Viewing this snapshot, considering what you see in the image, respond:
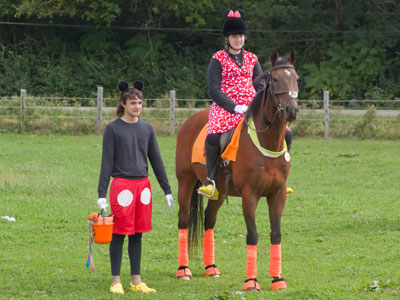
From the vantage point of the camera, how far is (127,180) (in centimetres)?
730

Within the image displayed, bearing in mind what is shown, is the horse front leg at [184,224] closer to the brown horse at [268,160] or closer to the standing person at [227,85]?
the standing person at [227,85]

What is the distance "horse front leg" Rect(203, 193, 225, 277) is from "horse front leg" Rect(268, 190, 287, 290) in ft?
3.07

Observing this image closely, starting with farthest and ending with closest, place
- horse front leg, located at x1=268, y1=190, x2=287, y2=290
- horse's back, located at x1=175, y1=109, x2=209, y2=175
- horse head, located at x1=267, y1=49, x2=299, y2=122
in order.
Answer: horse's back, located at x1=175, y1=109, x2=209, y2=175 → horse front leg, located at x1=268, y1=190, x2=287, y2=290 → horse head, located at x1=267, y1=49, x2=299, y2=122

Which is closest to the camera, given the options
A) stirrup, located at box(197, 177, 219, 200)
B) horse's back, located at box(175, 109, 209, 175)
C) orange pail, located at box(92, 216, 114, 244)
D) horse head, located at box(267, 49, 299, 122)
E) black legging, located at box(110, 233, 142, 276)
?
horse head, located at box(267, 49, 299, 122)

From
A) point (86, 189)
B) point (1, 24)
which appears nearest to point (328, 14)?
point (1, 24)

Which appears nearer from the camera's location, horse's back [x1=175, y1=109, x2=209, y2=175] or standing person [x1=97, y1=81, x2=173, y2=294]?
standing person [x1=97, y1=81, x2=173, y2=294]

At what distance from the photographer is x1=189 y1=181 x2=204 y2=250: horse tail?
8.76m

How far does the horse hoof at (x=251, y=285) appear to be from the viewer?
7.30 metres

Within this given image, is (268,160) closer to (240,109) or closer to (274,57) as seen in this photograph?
(240,109)

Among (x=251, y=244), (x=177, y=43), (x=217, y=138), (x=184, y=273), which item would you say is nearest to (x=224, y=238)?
(x=184, y=273)

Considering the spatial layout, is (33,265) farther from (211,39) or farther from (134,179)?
(211,39)

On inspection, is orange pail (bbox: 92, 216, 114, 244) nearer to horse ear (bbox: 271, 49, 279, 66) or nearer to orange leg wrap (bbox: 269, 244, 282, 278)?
orange leg wrap (bbox: 269, 244, 282, 278)

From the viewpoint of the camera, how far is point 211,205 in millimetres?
8820

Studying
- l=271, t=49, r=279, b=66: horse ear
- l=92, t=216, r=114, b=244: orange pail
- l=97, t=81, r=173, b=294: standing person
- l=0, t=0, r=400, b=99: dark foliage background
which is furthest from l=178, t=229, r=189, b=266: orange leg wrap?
l=0, t=0, r=400, b=99: dark foliage background
